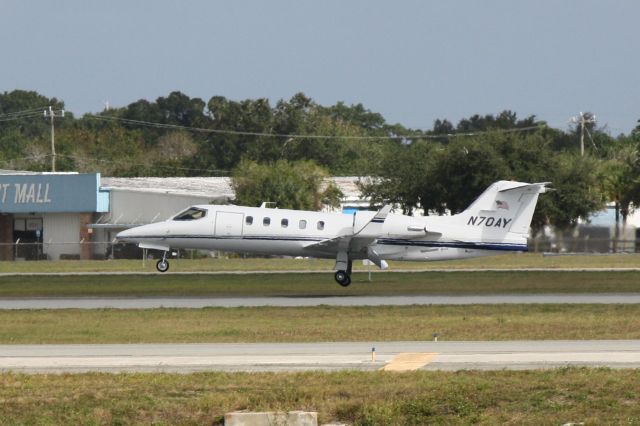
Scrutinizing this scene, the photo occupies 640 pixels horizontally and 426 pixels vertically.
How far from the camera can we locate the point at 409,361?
68.9 feet

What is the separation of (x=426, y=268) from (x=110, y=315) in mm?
25413

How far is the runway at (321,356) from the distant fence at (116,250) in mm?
38243

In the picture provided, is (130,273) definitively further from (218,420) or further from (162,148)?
(162,148)

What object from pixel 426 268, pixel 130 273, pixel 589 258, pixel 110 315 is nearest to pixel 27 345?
pixel 110 315

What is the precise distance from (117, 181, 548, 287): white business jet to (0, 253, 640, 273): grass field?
1301 cm

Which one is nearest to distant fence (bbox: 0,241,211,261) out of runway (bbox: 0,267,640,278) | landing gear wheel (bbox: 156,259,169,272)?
runway (bbox: 0,267,640,278)

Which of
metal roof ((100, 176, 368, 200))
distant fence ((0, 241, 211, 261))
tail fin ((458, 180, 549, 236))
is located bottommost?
distant fence ((0, 241, 211, 261))

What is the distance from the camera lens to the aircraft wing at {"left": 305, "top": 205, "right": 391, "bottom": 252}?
4125cm

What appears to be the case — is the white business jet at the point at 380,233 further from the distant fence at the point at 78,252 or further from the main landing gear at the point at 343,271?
the distant fence at the point at 78,252

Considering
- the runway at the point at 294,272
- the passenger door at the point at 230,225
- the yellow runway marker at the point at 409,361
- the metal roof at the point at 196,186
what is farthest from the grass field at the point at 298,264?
the yellow runway marker at the point at 409,361

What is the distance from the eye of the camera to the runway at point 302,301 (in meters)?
36.6

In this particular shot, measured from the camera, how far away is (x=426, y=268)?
5669 centimetres

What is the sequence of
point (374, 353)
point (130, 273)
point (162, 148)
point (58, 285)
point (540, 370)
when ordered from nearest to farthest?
point (540, 370)
point (374, 353)
point (58, 285)
point (130, 273)
point (162, 148)

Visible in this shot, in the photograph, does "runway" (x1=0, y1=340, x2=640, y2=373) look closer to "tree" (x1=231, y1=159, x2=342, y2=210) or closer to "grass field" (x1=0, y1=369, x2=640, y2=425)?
"grass field" (x1=0, y1=369, x2=640, y2=425)
